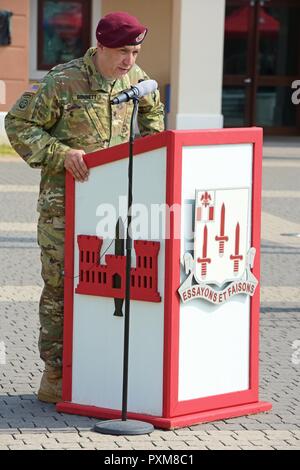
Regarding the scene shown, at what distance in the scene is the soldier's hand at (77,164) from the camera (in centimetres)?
570

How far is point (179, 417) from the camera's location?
18.2 feet

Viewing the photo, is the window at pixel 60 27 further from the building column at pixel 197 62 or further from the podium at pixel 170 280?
the podium at pixel 170 280

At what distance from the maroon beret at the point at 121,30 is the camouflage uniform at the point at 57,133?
0.90 ft

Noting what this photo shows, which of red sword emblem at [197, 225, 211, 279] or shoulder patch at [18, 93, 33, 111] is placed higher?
shoulder patch at [18, 93, 33, 111]

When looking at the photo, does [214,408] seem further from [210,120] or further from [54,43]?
[54,43]

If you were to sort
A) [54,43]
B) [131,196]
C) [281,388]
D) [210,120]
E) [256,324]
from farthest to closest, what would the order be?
[54,43], [210,120], [281,388], [256,324], [131,196]

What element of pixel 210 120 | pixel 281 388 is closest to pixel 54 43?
pixel 210 120

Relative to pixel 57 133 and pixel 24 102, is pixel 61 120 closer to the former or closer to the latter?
pixel 57 133

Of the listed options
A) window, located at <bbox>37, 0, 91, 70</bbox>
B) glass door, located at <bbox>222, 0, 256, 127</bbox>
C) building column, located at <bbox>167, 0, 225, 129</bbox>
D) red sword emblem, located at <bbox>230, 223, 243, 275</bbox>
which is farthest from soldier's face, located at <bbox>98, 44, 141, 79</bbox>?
glass door, located at <bbox>222, 0, 256, 127</bbox>

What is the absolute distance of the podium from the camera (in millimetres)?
5488

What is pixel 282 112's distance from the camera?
2553 cm

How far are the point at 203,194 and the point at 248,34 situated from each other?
1984cm

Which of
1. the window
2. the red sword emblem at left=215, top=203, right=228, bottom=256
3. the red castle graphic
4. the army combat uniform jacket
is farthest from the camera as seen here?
the window

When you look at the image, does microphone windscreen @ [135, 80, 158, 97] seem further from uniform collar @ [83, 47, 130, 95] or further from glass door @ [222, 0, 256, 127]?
glass door @ [222, 0, 256, 127]
